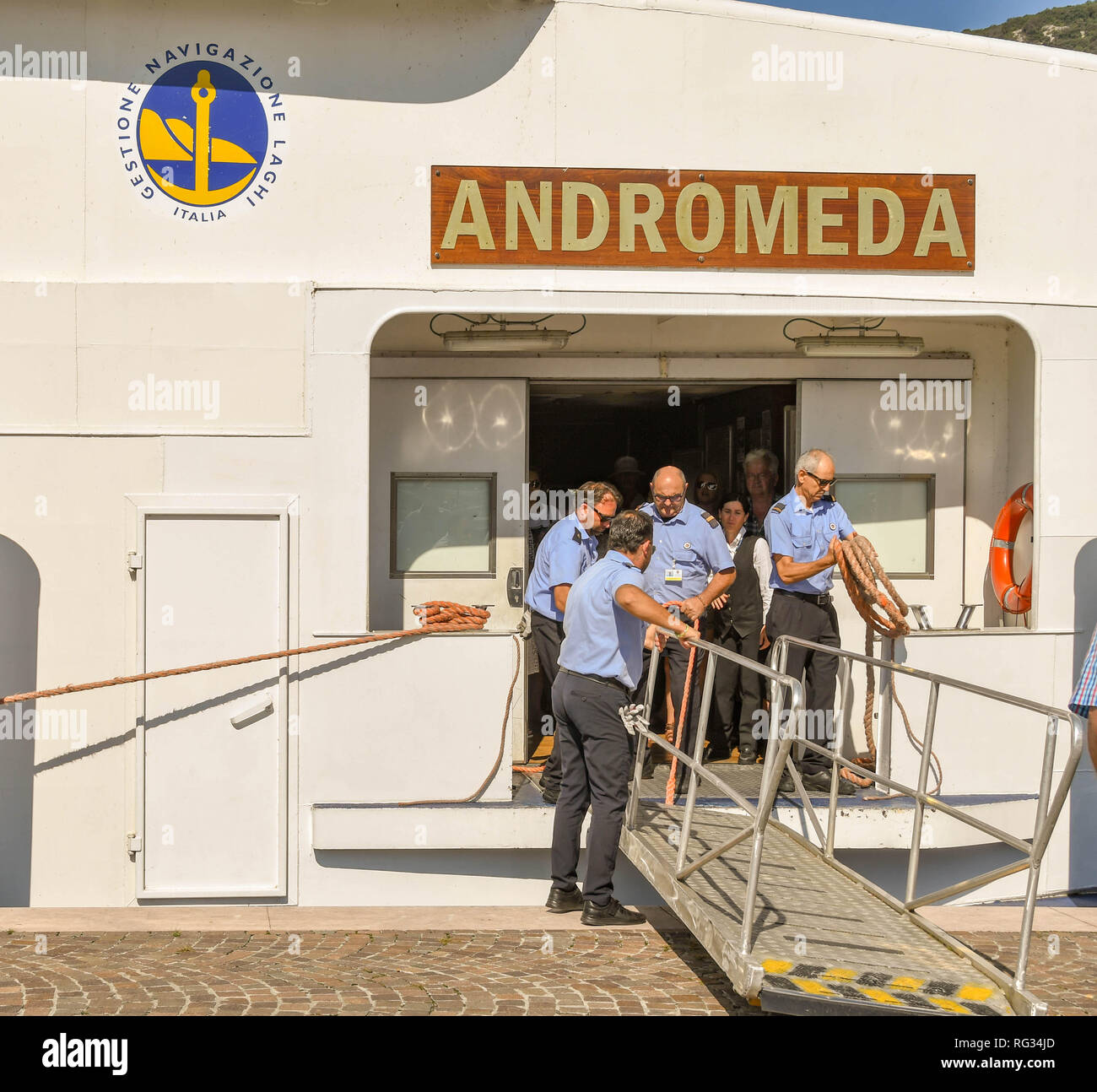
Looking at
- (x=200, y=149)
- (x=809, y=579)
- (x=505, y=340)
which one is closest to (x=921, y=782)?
(x=809, y=579)

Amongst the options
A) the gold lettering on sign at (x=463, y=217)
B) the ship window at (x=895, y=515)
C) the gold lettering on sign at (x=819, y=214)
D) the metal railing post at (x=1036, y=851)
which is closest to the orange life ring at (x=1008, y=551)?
the ship window at (x=895, y=515)

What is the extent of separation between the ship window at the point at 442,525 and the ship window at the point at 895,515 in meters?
2.46

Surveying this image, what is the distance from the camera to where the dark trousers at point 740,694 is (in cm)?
835

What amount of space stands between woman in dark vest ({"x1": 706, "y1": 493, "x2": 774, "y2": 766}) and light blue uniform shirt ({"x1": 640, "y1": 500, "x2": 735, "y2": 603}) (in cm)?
83

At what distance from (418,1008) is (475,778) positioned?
217 cm

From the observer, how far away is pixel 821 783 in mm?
7504

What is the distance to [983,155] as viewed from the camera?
292 inches

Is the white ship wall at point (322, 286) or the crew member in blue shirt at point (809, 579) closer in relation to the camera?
the white ship wall at point (322, 286)

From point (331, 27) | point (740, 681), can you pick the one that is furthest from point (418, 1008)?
point (331, 27)

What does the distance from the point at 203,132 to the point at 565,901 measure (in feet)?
15.5

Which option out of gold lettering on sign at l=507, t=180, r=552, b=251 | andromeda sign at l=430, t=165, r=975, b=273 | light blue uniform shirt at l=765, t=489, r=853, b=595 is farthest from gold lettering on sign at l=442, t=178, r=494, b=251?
light blue uniform shirt at l=765, t=489, r=853, b=595

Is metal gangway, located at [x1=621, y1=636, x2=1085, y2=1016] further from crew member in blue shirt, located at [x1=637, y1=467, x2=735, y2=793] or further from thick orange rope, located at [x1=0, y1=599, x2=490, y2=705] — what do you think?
thick orange rope, located at [x1=0, y1=599, x2=490, y2=705]

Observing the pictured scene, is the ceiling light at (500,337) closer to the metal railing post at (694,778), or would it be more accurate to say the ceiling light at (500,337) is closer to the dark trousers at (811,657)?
the dark trousers at (811,657)

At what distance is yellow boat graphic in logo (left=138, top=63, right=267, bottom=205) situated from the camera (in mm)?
7047
